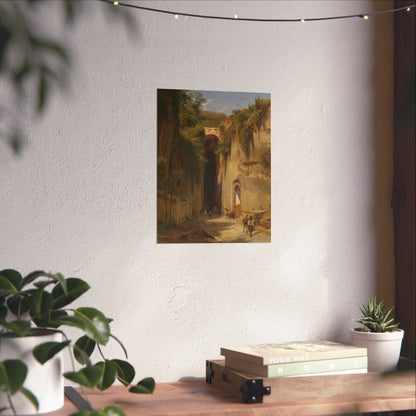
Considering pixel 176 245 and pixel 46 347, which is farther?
Answer: pixel 176 245

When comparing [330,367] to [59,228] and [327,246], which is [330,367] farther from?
[59,228]

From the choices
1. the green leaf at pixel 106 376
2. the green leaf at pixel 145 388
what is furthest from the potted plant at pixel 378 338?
the green leaf at pixel 106 376

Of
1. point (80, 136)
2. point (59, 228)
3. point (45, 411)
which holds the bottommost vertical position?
point (45, 411)

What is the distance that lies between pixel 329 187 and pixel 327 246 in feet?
0.68

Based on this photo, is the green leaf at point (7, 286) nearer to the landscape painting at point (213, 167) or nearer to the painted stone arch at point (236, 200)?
the landscape painting at point (213, 167)

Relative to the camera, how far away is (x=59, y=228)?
5.73ft

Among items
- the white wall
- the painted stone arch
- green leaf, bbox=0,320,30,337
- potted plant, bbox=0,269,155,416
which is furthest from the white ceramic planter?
the painted stone arch

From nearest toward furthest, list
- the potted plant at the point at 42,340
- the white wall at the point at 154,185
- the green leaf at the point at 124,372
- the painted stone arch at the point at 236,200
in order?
the potted plant at the point at 42,340 < the green leaf at the point at 124,372 < the white wall at the point at 154,185 < the painted stone arch at the point at 236,200

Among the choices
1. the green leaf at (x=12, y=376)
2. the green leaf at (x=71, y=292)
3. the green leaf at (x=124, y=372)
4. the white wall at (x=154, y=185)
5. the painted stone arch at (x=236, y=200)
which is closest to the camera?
the green leaf at (x=12, y=376)

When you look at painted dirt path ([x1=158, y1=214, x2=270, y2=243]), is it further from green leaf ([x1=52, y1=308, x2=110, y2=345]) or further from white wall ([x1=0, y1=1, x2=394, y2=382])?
green leaf ([x1=52, y1=308, x2=110, y2=345])

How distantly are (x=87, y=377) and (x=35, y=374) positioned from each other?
180mm

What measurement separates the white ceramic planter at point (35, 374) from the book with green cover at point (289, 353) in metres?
0.51

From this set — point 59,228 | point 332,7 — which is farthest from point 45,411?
point 332,7

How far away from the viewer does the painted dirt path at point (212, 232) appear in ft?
6.02
